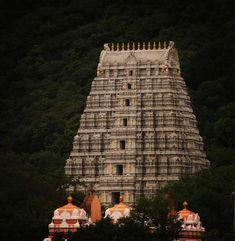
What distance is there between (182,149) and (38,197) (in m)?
15.8

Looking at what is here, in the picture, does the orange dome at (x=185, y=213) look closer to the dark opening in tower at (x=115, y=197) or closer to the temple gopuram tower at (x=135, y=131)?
the temple gopuram tower at (x=135, y=131)

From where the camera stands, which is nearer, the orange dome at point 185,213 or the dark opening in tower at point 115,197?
the orange dome at point 185,213

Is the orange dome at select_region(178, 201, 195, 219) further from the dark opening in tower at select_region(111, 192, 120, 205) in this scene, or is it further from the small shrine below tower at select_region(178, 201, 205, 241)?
the dark opening in tower at select_region(111, 192, 120, 205)

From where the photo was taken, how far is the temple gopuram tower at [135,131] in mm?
158500

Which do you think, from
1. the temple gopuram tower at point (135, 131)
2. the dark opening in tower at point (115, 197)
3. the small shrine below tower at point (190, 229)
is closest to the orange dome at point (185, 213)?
the small shrine below tower at point (190, 229)

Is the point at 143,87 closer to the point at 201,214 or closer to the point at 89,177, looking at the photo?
the point at 89,177

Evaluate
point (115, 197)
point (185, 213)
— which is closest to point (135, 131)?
point (115, 197)

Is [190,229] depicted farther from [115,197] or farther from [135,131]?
[135,131]

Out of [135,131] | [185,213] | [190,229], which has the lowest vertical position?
[190,229]

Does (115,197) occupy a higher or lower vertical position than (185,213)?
higher

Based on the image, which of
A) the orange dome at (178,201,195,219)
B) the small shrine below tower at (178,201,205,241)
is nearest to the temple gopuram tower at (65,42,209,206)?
the orange dome at (178,201,195,219)

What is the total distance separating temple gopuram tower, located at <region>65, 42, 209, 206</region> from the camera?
520ft

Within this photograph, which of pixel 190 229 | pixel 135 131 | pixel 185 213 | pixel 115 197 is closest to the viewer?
pixel 190 229

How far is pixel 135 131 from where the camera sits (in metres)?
A: 160
